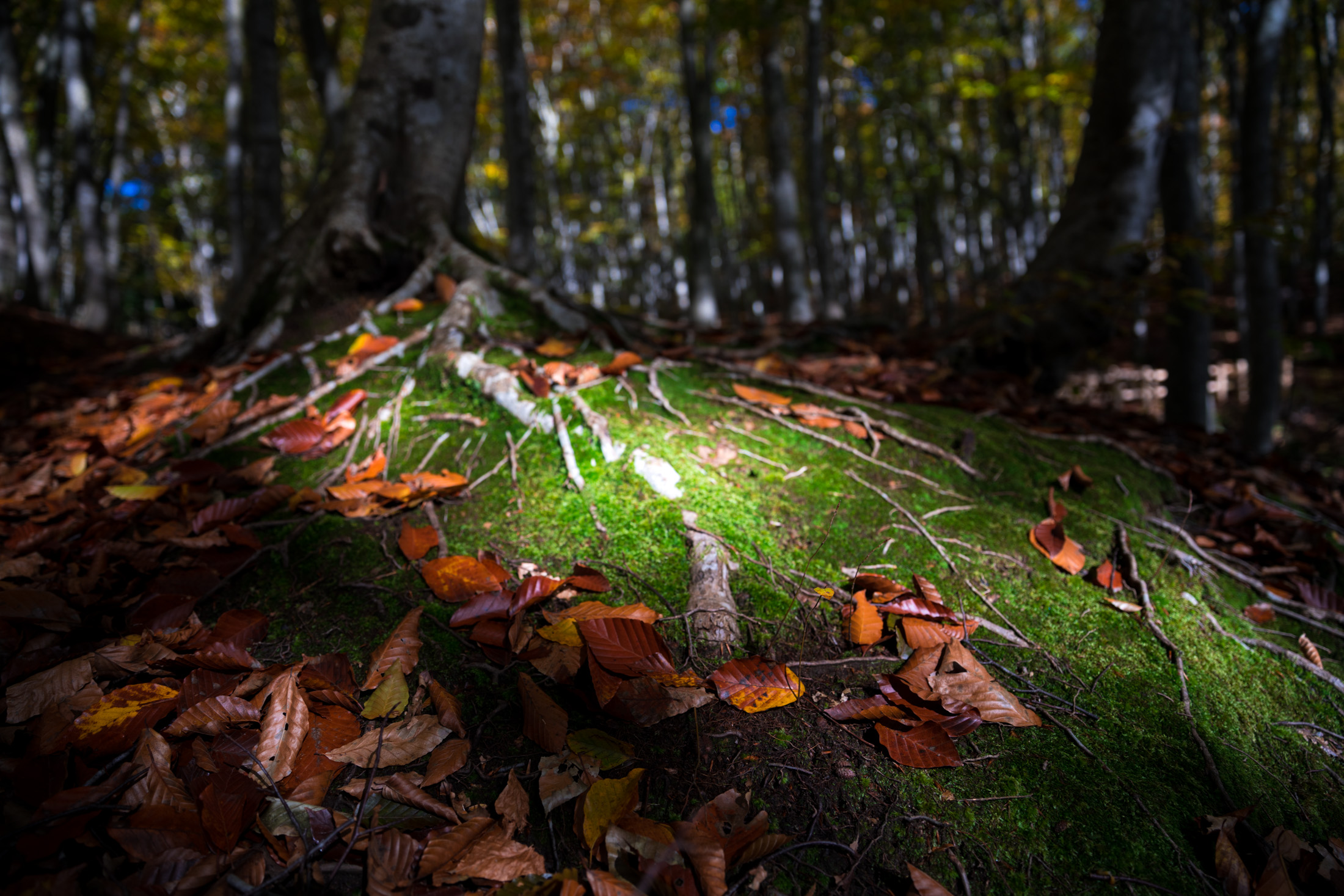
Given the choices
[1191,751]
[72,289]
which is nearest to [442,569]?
[1191,751]

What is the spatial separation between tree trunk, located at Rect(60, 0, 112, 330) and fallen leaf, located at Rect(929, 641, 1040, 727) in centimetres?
1282

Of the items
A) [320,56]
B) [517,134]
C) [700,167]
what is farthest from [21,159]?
[700,167]

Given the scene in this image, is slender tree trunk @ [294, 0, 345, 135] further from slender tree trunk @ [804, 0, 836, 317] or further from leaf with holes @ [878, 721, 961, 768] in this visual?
leaf with holes @ [878, 721, 961, 768]

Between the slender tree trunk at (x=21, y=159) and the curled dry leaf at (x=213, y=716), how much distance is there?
11416 millimetres

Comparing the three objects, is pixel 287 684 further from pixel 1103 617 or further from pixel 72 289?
→ pixel 72 289

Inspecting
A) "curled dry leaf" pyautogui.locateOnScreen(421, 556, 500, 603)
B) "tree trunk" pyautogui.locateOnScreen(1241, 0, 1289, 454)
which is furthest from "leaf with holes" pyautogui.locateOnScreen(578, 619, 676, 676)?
"tree trunk" pyautogui.locateOnScreen(1241, 0, 1289, 454)

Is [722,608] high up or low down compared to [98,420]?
down

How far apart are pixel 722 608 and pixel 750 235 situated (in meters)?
22.6

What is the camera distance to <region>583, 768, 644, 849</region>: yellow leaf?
3.46 ft

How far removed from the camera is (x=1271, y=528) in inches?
95.3

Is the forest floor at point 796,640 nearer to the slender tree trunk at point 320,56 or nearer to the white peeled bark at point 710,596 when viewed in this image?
the white peeled bark at point 710,596

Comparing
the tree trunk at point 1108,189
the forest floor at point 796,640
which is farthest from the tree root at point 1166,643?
the tree trunk at point 1108,189

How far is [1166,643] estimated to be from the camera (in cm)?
165

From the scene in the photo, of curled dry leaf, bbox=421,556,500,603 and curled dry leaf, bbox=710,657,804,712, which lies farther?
curled dry leaf, bbox=421,556,500,603
